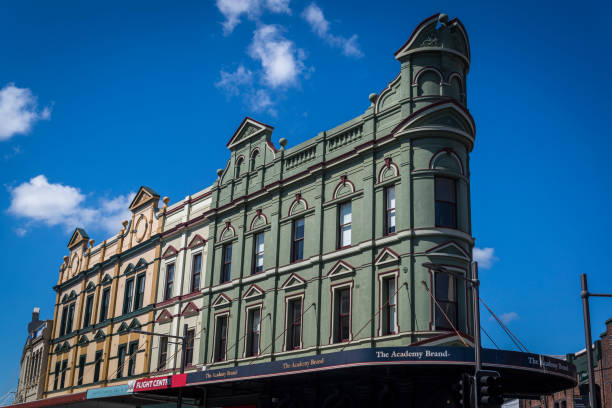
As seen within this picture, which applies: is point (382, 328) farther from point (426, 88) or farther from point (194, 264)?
point (194, 264)

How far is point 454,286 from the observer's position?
Result: 83.3 ft

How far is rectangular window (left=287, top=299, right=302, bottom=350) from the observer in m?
29.7

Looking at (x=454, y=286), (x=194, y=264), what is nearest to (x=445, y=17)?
(x=454, y=286)

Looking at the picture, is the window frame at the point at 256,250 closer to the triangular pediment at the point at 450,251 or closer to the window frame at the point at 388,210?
the window frame at the point at 388,210

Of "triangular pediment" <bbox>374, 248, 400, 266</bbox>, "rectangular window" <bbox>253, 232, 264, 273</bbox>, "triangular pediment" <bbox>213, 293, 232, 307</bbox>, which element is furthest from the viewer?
"triangular pediment" <bbox>213, 293, 232, 307</bbox>

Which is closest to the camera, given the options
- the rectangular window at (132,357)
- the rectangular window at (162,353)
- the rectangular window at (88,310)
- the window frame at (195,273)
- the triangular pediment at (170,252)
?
the window frame at (195,273)

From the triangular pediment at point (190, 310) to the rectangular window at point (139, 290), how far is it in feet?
18.7

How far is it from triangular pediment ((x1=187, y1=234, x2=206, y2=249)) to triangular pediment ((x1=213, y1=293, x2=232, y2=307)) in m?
3.92

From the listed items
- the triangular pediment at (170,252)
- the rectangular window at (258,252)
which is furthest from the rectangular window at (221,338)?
the triangular pediment at (170,252)

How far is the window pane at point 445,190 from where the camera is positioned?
26.5m

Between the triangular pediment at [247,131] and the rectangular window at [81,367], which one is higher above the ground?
the triangular pediment at [247,131]

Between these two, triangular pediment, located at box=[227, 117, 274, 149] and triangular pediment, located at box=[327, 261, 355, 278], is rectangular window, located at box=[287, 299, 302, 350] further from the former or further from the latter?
triangular pediment, located at box=[227, 117, 274, 149]

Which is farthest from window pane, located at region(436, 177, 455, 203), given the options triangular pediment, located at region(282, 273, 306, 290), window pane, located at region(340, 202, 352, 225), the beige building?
the beige building

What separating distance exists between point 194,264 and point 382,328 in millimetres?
15245
